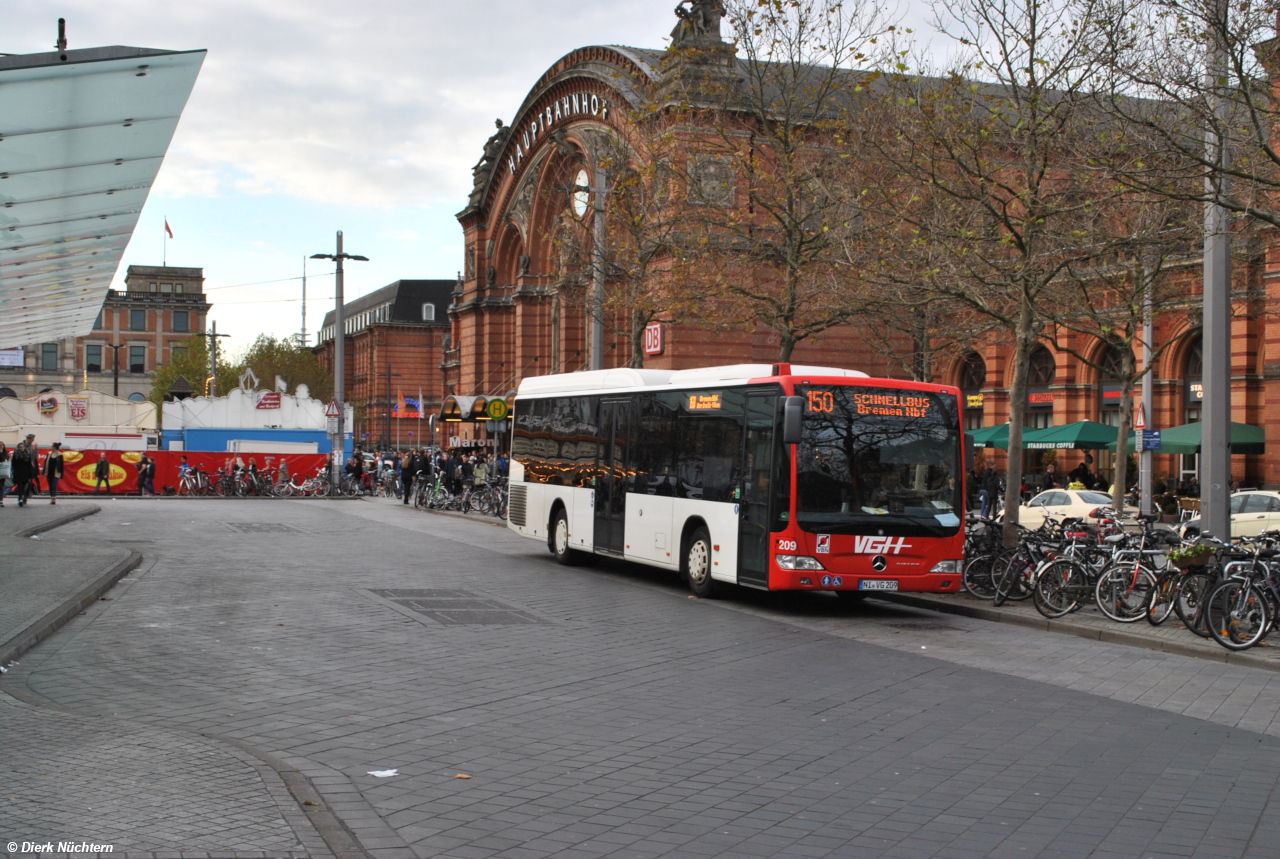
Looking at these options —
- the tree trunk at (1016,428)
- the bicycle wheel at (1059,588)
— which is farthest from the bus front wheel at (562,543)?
the bicycle wheel at (1059,588)

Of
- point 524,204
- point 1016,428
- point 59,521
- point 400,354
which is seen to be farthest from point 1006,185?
point 400,354

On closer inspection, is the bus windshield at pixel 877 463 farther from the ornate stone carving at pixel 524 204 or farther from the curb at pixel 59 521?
the ornate stone carving at pixel 524 204

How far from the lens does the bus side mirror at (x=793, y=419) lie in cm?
1441

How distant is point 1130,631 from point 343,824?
1000cm

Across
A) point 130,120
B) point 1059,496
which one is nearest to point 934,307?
point 1059,496

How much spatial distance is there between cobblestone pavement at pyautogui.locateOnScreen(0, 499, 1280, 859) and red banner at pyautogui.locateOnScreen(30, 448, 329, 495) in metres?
31.0

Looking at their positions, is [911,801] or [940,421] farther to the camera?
[940,421]

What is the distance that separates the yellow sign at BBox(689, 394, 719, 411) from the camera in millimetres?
16578

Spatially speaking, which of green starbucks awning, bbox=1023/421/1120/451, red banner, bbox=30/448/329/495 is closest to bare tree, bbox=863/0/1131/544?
green starbucks awning, bbox=1023/421/1120/451

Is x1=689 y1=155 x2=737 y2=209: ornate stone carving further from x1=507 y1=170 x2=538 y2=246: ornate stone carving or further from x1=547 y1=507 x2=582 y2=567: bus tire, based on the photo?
x1=507 y1=170 x2=538 y2=246: ornate stone carving

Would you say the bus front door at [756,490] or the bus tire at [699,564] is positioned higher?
the bus front door at [756,490]

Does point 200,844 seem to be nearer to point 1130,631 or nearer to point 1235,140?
point 1130,631

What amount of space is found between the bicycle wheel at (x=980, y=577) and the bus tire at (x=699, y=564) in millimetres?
3391

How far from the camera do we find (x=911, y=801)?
6.44 metres
